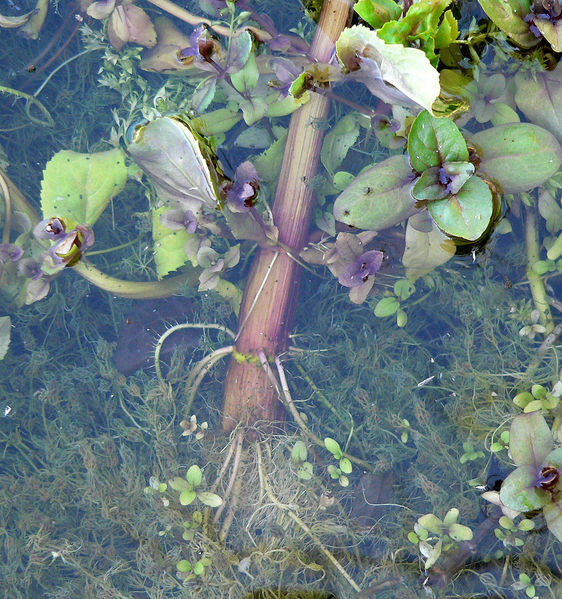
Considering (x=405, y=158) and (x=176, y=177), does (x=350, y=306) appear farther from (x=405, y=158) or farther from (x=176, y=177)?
(x=176, y=177)

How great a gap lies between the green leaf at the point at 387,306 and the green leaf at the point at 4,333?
1.55 meters

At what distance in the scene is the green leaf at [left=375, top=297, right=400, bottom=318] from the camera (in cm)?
224

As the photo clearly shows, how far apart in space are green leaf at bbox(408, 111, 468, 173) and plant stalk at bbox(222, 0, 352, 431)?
1.74 ft

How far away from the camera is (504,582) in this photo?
2082 mm

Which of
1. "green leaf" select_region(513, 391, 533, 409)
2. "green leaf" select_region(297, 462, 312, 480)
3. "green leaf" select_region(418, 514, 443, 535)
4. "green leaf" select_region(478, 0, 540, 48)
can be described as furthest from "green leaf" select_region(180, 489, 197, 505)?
"green leaf" select_region(478, 0, 540, 48)

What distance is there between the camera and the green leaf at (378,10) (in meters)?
1.72

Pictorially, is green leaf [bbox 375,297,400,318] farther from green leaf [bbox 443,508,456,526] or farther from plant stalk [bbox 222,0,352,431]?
green leaf [bbox 443,508,456,526]

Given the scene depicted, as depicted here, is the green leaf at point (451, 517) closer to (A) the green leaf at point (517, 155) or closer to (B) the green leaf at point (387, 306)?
(B) the green leaf at point (387, 306)

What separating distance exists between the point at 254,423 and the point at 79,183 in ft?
3.97

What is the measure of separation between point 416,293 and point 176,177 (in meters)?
1.07

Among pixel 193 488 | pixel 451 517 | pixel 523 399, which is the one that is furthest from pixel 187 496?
pixel 523 399

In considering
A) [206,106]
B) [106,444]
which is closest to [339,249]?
[206,106]

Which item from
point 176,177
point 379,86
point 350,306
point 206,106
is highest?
point 379,86

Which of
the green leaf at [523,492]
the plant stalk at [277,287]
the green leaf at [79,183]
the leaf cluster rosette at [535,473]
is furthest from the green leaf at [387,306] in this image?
the green leaf at [79,183]
